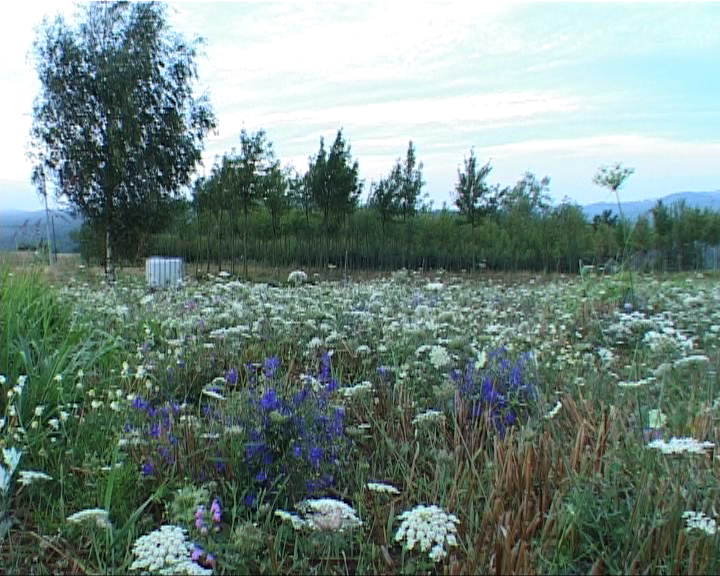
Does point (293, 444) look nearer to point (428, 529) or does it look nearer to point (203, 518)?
point (203, 518)

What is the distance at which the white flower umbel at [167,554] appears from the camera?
1335mm

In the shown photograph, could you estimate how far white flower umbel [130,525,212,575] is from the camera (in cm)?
133

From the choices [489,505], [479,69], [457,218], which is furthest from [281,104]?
[457,218]

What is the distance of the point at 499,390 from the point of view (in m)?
2.84

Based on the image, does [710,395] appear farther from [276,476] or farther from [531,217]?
[531,217]

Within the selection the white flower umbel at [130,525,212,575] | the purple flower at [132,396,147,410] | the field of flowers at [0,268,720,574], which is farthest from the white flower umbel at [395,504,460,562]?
the purple flower at [132,396,147,410]

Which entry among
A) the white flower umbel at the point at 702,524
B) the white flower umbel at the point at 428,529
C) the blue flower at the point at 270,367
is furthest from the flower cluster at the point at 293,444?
the white flower umbel at the point at 702,524

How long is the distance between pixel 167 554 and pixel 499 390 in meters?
1.75

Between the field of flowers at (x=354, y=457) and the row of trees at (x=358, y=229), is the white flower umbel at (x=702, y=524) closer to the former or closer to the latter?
the field of flowers at (x=354, y=457)

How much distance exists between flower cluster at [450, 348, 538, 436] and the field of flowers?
1 cm

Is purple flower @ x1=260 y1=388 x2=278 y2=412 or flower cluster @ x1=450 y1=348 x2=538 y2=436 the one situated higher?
purple flower @ x1=260 y1=388 x2=278 y2=412

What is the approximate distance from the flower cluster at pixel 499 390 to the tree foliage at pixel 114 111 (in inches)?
675

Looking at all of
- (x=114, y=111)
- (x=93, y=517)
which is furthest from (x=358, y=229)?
(x=93, y=517)

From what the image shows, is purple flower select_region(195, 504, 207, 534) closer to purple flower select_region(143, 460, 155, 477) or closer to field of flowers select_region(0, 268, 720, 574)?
field of flowers select_region(0, 268, 720, 574)
